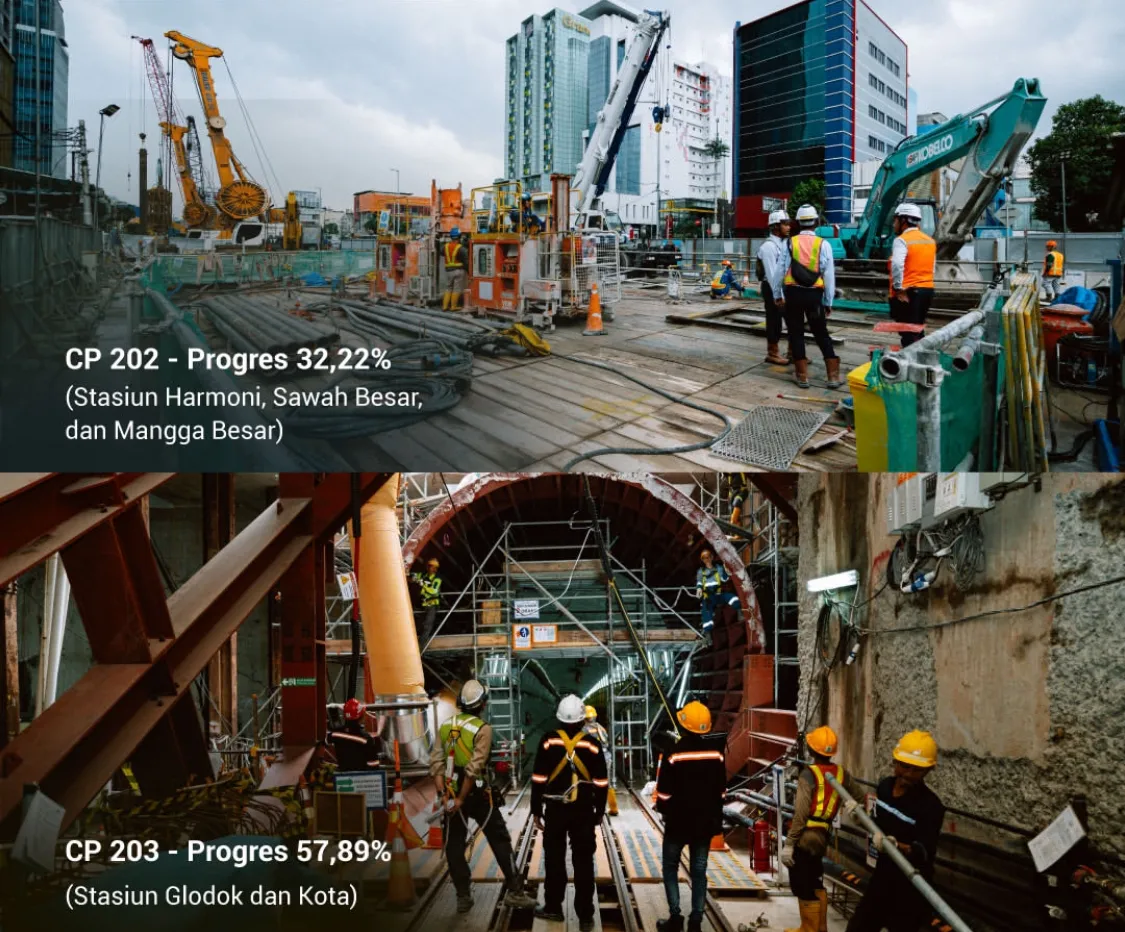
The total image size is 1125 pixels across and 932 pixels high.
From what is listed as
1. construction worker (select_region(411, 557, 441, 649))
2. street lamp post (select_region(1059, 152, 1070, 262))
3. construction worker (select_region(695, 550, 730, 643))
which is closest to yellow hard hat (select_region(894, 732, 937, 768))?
street lamp post (select_region(1059, 152, 1070, 262))

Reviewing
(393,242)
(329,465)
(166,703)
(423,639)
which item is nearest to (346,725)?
(166,703)

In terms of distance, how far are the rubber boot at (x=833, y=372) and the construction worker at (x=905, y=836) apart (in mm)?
1305

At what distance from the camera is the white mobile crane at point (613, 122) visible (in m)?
3.11

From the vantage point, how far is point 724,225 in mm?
3180

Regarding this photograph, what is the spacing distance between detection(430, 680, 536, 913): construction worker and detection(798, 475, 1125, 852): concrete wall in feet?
6.70

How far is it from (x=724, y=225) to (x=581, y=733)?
2.26m

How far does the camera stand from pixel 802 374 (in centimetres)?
312

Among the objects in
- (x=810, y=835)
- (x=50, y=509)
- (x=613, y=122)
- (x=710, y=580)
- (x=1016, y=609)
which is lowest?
(x=710, y=580)

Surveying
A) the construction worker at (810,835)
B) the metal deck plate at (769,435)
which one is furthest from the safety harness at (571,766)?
the metal deck plate at (769,435)

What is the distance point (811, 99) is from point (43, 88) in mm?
2573

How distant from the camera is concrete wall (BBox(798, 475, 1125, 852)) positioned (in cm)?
309

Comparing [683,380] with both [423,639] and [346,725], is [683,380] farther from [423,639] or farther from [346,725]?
[423,639]

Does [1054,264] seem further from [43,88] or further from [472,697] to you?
[43,88]

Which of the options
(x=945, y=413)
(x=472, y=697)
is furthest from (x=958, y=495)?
(x=472, y=697)
